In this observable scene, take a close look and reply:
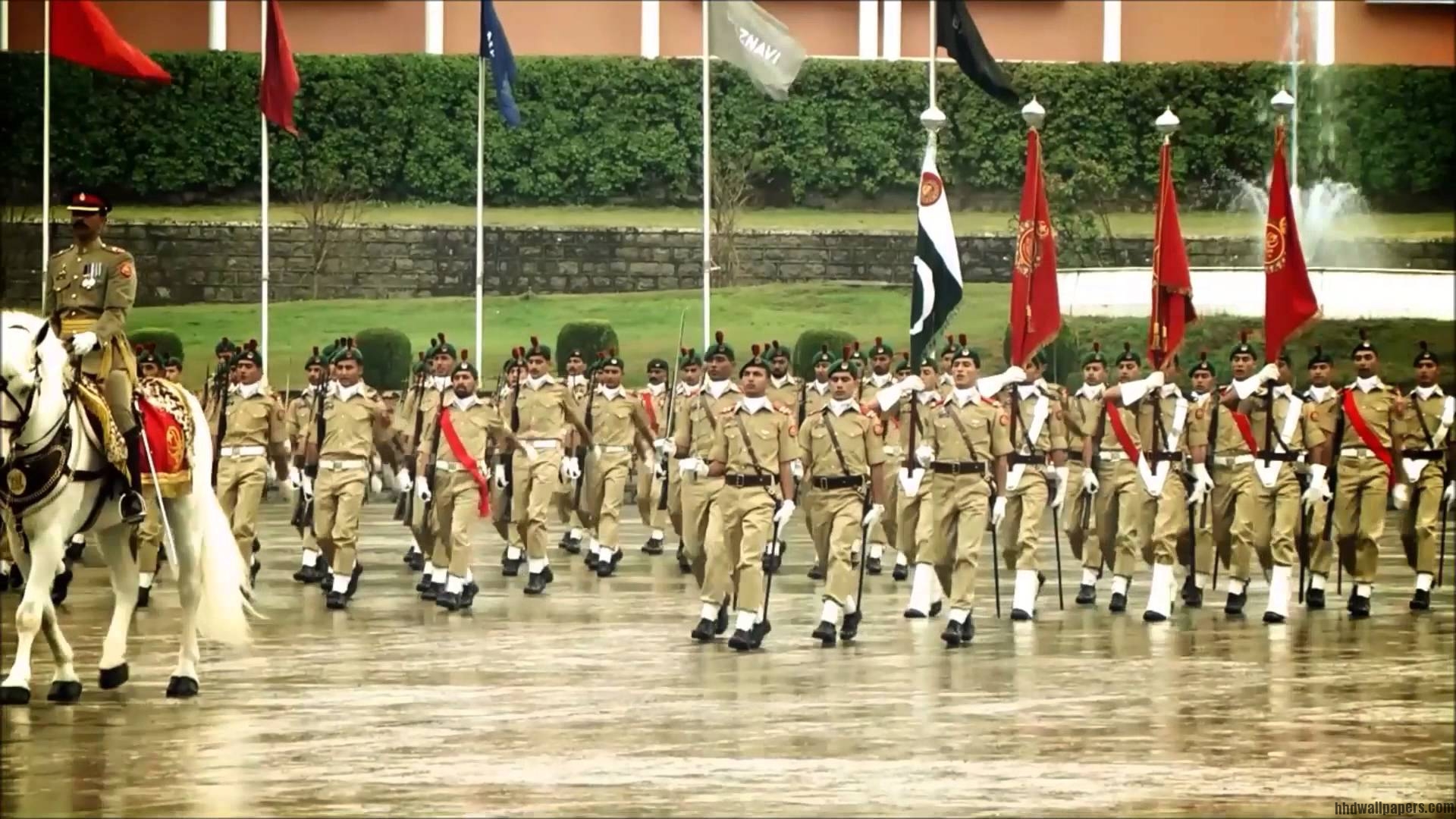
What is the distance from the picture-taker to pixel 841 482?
1767 cm

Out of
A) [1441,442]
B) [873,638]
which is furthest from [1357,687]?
[1441,442]

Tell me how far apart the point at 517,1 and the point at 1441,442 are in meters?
24.6

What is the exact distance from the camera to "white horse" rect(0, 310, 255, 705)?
1352 cm

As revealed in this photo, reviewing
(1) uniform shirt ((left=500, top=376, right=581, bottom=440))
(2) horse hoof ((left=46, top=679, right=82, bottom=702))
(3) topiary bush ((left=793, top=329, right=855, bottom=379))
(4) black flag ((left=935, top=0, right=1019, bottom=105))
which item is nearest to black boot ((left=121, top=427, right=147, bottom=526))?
(2) horse hoof ((left=46, top=679, right=82, bottom=702))

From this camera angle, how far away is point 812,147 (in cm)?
4462

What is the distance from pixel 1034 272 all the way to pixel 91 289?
349 inches

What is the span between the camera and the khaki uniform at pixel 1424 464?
2066 cm

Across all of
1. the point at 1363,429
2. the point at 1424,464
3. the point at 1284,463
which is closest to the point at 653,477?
the point at 1284,463

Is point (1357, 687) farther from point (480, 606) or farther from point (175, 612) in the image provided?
point (175, 612)

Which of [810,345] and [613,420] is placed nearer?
[613,420]

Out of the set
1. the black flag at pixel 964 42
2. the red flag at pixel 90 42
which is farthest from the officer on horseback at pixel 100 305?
the red flag at pixel 90 42

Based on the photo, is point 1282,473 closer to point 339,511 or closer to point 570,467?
point 570,467

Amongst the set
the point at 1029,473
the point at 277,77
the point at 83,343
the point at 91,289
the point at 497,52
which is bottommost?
the point at 1029,473

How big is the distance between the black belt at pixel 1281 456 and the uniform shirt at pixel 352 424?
6.64m
